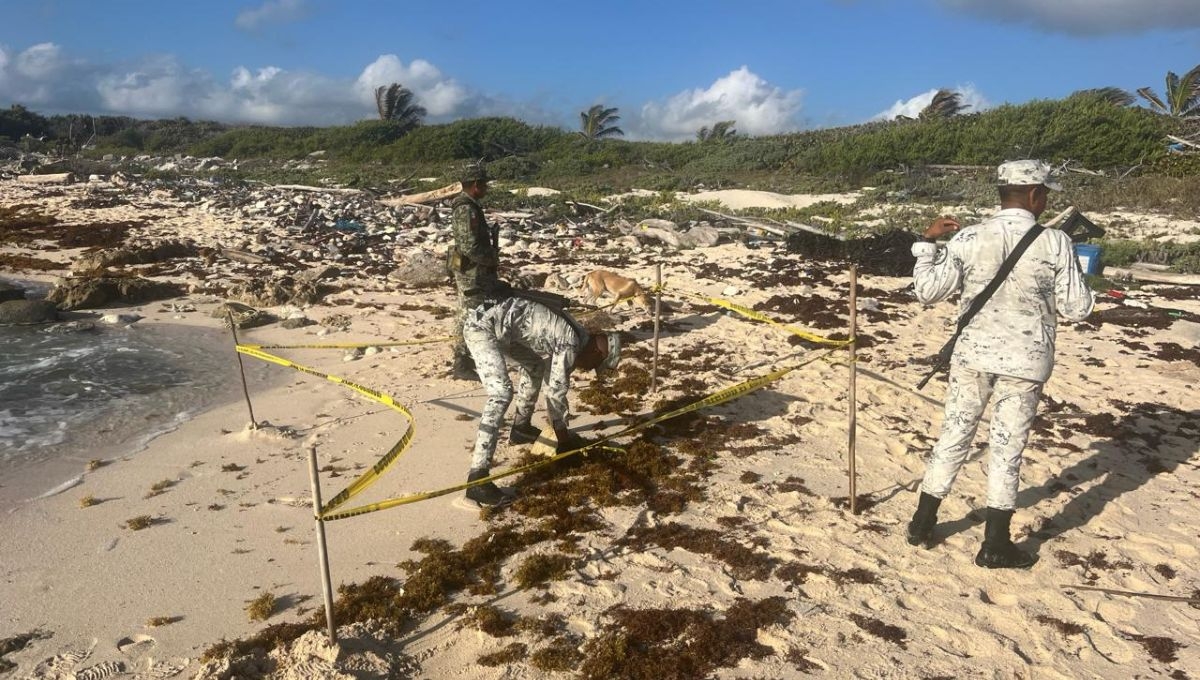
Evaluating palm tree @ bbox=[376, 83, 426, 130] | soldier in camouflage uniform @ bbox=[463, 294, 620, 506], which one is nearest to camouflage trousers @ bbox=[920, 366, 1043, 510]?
soldier in camouflage uniform @ bbox=[463, 294, 620, 506]

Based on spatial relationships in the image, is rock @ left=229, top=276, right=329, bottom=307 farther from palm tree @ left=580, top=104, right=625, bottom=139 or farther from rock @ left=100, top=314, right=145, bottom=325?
palm tree @ left=580, top=104, right=625, bottom=139

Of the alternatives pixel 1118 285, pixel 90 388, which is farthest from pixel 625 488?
pixel 1118 285

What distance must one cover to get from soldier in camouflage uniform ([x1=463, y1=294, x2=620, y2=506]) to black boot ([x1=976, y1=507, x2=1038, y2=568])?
286cm

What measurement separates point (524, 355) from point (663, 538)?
182 cm

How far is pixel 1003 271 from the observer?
3809 millimetres

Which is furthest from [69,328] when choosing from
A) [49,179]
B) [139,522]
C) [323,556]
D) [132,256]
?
[49,179]

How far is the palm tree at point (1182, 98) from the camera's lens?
1136 inches

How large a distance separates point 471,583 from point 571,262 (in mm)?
10936

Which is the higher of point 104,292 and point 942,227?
point 942,227

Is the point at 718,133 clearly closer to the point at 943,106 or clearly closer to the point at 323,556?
the point at 943,106

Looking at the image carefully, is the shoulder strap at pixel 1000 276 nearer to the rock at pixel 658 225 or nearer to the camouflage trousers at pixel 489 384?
the camouflage trousers at pixel 489 384

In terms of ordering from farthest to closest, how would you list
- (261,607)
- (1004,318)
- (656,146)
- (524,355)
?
(656,146) → (524,355) → (1004,318) → (261,607)

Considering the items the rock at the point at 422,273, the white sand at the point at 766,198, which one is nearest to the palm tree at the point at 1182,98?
the white sand at the point at 766,198

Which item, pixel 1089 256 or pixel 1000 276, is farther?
pixel 1089 256
